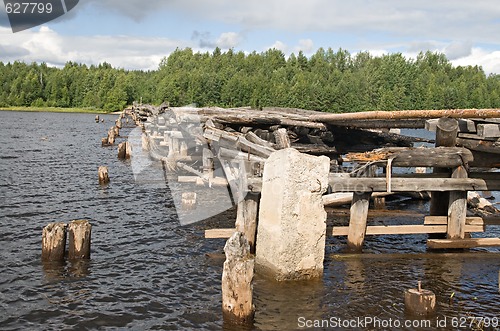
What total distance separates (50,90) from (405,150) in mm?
134853

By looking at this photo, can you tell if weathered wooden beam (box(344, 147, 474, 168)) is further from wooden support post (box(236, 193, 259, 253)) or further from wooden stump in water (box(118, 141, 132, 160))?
wooden stump in water (box(118, 141, 132, 160))

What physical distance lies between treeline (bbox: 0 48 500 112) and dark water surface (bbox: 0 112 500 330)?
93.6 meters

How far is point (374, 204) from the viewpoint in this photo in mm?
15977

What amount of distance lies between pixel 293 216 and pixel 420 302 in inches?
97.4

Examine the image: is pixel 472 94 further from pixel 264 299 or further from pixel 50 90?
pixel 264 299

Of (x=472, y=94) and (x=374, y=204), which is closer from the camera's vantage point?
(x=374, y=204)

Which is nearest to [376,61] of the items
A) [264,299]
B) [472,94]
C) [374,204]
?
[472,94]

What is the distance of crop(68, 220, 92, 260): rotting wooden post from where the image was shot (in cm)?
1002

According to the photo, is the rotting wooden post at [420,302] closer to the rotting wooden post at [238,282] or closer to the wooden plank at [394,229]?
the rotting wooden post at [238,282]

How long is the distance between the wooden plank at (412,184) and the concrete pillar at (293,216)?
1.27m

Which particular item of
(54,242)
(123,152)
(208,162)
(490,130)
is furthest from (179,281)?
(123,152)

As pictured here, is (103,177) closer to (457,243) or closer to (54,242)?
(54,242)

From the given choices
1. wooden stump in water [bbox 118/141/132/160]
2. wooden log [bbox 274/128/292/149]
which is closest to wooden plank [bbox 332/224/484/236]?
wooden log [bbox 274/128/292/149]

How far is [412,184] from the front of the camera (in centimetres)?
1038
